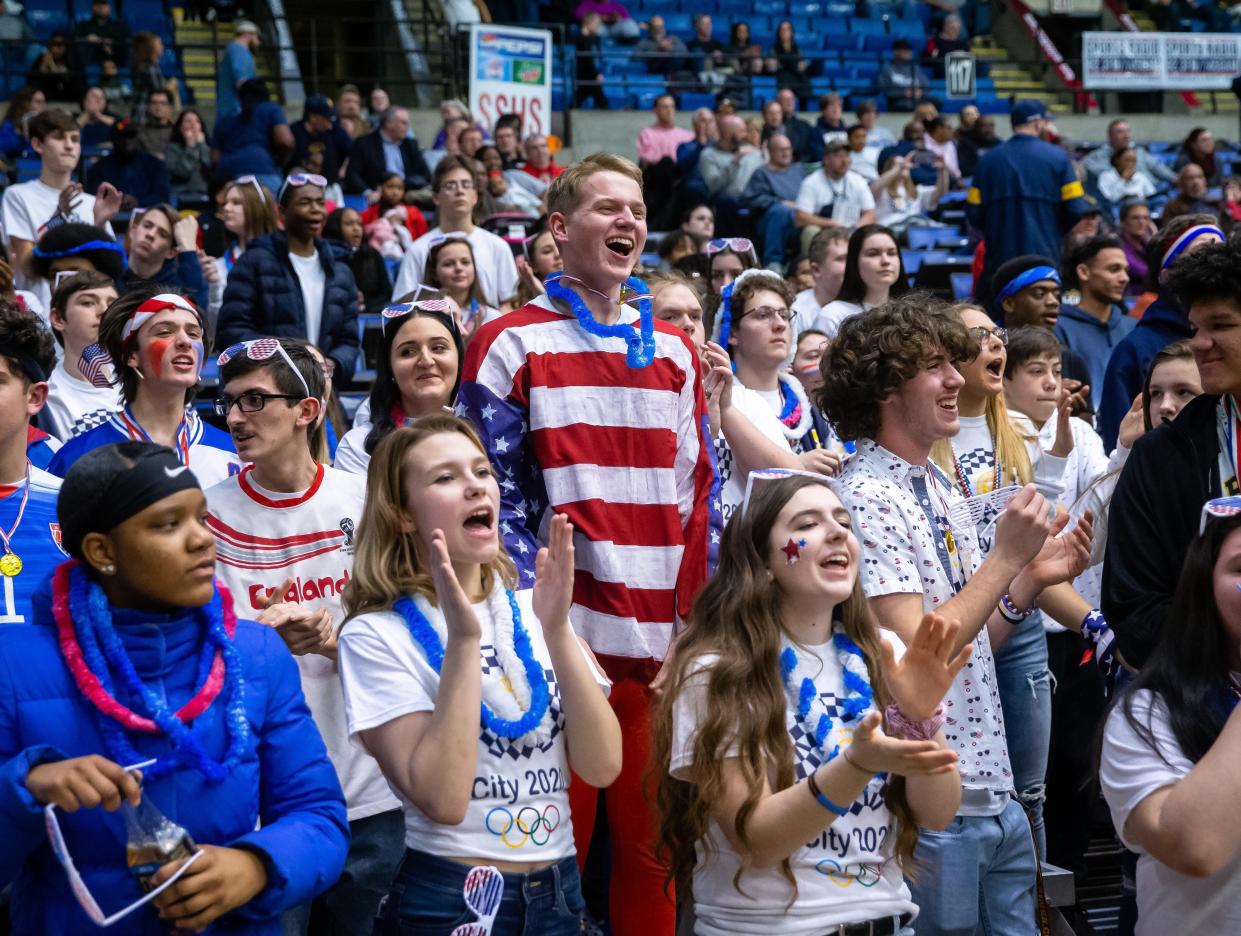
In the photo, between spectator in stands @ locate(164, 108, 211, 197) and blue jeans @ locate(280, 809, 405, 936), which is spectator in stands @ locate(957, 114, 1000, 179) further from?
blue jeans @ locate(280, 809, 405, 936)

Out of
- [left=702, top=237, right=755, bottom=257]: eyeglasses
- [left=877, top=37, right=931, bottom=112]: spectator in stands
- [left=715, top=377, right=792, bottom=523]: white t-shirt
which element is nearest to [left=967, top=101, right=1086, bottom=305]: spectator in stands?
[left=702, top=237, right=755, bottom=257]: eyeglasses

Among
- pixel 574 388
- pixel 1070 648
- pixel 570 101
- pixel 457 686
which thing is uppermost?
pixel 570 101

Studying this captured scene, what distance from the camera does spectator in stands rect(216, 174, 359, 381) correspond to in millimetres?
6883

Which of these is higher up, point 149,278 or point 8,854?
point 149,278

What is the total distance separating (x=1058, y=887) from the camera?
443 centimetres

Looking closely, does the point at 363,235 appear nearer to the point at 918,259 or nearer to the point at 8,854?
the point at 918,259

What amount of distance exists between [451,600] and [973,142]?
45.9 feet

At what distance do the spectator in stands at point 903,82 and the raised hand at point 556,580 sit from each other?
17207 millimetres

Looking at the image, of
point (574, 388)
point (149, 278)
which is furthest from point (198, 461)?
point (149, 278)

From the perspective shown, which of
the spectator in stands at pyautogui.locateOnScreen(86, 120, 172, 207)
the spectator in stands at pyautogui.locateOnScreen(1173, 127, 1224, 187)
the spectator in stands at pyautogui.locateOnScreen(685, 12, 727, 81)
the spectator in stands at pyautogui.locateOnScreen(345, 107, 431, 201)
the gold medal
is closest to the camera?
the gold medal

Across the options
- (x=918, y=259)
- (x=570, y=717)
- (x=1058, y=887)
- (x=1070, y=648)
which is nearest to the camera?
(x=570, y=717)

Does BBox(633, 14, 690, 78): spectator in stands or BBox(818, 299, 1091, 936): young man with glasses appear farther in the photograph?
BBox(633, 14, 690, 78): spectator in stands

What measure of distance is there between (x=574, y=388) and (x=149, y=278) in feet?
14.0

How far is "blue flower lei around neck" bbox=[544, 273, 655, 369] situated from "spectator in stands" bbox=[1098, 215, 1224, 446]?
2.72 meters
